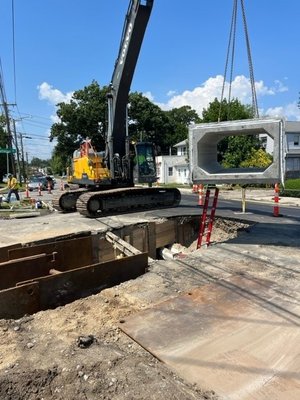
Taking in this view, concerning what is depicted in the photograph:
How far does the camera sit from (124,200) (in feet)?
45.9

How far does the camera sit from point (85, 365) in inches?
150

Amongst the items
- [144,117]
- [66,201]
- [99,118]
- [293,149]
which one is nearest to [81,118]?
[99,118]

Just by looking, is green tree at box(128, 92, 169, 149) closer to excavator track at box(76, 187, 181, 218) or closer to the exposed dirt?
excavator track at box(76, 187, 181, 218)

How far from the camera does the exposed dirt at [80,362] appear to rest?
3422mm

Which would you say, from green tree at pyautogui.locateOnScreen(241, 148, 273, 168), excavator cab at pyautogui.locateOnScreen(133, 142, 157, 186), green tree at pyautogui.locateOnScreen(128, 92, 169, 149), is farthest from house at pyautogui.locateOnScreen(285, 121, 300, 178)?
excavator cab at pyautogui.locateOnScreen(133, 142, 157, 186)

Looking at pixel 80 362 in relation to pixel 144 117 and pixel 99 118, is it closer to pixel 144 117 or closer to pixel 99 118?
pixel 99 118

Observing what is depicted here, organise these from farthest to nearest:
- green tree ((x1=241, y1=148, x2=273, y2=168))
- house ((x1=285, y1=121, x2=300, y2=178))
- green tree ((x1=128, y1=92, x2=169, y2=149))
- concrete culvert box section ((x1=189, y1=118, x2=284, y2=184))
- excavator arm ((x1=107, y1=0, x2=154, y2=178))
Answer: green tree ((x1=128, y1=92, x2=169, y2=149)) → house ((x1=285, y1=121, x2=300, y2=178)) → green tree ((x1=241, y1=148, x2=273, y2=168)) → excavator arm ((x1=107, y1=0, x2=154, y2=178)) → concrete culvert box section ((x1=189, y1=118, x2=284, y2=184))

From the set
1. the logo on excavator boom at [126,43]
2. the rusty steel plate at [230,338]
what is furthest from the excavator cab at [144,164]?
the rusty steel plate at [230,338]

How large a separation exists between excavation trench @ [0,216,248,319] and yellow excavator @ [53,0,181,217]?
7.89ft

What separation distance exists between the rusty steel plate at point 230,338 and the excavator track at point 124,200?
25.3 ft

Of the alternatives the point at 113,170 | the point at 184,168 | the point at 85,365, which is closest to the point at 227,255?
the point at 85,365

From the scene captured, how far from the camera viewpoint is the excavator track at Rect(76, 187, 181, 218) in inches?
513

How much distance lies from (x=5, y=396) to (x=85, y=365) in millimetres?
748

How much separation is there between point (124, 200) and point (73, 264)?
5.28 metres
